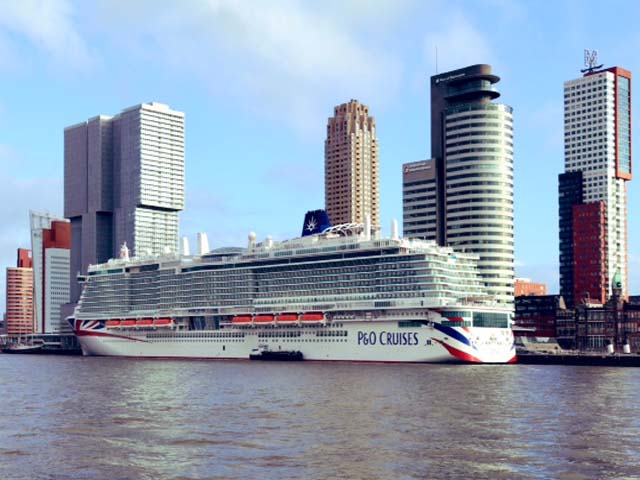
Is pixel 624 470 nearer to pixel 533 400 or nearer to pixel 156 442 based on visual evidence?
pixel 156 442

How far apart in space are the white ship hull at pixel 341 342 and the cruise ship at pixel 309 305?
0.16 metres

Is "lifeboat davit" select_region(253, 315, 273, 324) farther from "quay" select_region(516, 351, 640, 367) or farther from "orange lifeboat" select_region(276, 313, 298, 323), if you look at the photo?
"quay" select_region(516, 351, 640, 367)

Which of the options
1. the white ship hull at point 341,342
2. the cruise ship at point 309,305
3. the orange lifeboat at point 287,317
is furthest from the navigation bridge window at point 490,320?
the orange lifeboat at point 287,317

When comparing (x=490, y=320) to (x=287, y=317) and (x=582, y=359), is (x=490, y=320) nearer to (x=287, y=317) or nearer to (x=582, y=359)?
(x=582, y=359)

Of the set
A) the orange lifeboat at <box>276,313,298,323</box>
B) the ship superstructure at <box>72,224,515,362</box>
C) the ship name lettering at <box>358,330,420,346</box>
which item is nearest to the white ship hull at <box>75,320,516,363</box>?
the ship name lettering at <box>358,330,420,346</box>

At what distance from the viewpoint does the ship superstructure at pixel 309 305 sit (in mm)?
127812

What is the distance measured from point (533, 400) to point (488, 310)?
5873cm

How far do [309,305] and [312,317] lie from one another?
8.37 feet

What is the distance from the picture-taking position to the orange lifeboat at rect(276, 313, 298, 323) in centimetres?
14250

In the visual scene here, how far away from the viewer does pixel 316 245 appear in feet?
479

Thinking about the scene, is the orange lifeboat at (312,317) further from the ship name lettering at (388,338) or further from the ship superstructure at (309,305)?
the ship name lettering at (388,338)

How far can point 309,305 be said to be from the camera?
142 metres

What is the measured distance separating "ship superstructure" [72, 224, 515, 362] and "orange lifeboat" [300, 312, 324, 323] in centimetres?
19

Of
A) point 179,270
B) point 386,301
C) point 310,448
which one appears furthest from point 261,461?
point 179,270
